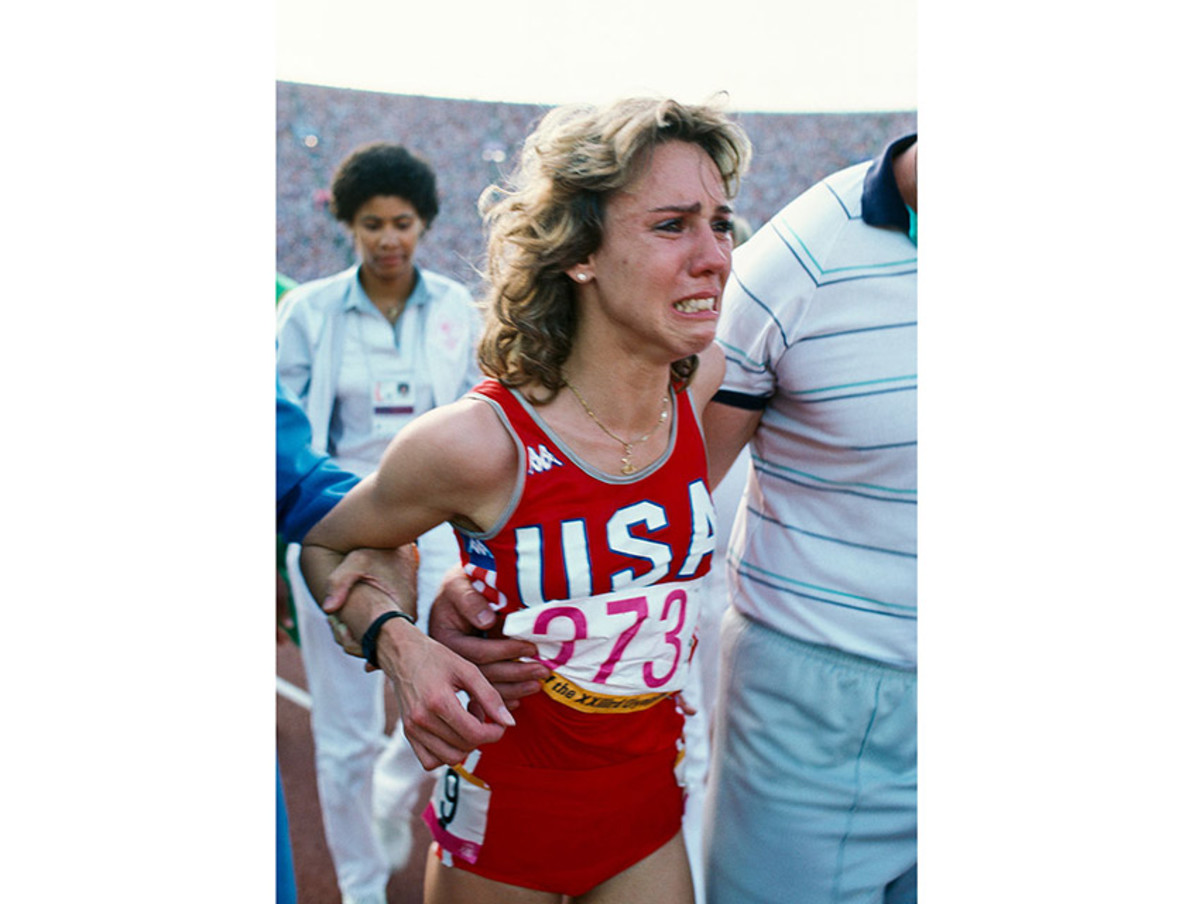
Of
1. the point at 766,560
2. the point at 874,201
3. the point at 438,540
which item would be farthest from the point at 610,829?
the point at 438,540

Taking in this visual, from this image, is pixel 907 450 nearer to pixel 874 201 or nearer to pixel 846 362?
pixel 846 362

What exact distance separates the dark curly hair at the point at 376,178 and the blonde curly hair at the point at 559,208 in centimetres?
135

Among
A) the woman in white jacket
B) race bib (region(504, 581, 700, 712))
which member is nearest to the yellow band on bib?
race bib (region(504, 581, 700, 712))

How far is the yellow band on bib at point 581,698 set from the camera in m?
1.47

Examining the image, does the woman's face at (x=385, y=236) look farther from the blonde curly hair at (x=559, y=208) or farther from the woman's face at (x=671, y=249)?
the woman's face at (x=671, y=249)

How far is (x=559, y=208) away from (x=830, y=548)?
2.08 ft

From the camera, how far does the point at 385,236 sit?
2.90 metres

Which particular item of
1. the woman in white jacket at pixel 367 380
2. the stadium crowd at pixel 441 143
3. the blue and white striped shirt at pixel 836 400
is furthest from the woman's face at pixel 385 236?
the blue and white striped shirt at pixel 836 400

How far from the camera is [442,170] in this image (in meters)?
3.27

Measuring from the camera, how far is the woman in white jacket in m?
2.74

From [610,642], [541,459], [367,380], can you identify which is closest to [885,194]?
[541,459]

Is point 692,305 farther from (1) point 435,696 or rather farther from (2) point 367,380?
(2) point 367,380
